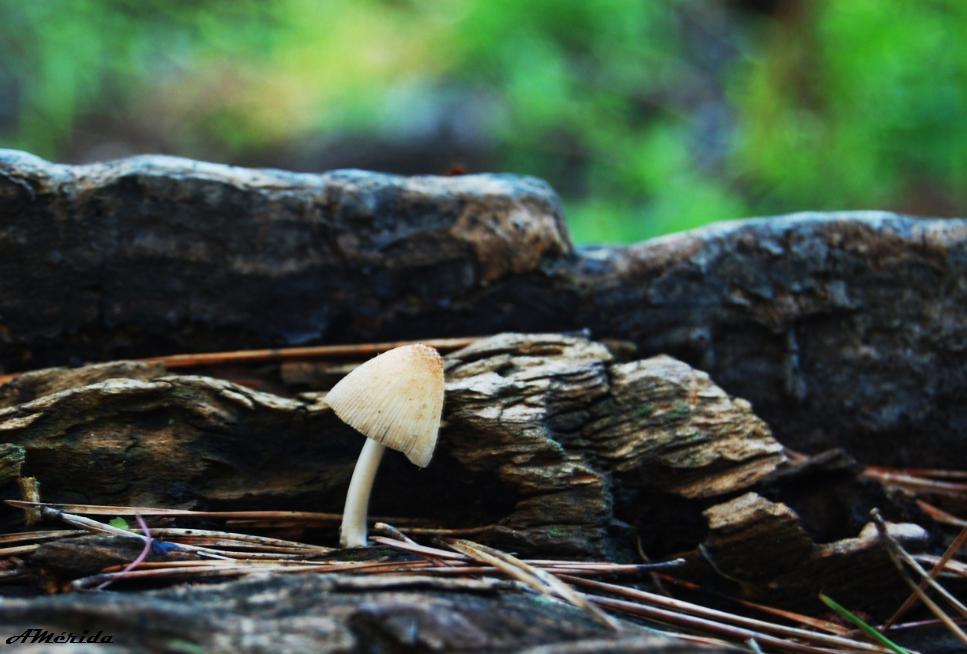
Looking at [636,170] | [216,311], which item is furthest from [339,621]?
[636,170]

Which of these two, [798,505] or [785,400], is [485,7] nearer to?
[785,400]

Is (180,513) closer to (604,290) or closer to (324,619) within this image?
(324,619)

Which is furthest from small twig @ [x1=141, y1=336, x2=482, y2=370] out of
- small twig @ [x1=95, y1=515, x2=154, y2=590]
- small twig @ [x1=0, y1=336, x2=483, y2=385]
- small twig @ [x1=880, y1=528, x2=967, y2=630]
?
small twig @ [x1=880, y1=528, x2=967, y2=630]

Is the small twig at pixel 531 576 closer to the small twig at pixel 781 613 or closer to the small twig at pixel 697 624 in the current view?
the small twig at pixel 697 624

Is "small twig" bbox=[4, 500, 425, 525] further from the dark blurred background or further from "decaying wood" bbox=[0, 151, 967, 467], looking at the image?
the dark blurred background

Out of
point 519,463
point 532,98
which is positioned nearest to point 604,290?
point 519,463

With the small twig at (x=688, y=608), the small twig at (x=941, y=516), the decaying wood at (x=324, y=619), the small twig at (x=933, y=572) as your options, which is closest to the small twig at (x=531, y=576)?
the decaying wood at (x=324, y=619)
